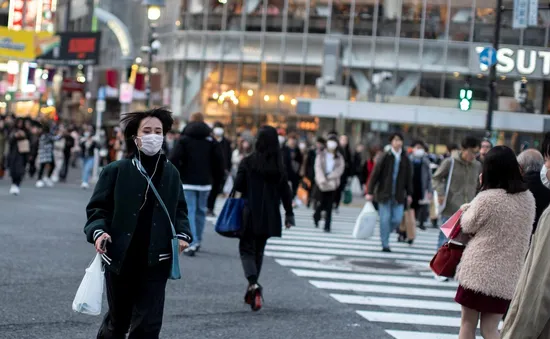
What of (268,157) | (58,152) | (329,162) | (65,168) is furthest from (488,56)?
(268,157)

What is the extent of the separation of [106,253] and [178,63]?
45.8 metres

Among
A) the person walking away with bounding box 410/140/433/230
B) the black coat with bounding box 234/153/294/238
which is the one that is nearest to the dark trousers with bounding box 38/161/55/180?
the person walking away with bounding box 410/140/433/230

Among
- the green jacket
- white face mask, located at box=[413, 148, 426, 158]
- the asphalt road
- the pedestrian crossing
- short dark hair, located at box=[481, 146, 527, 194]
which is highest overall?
short dark hair, located at box=[481, 146, 527, 194]

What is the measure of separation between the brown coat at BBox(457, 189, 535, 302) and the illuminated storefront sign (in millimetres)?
31062

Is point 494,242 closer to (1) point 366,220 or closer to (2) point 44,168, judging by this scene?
(1) point 366,220

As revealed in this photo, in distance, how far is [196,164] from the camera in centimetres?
1438

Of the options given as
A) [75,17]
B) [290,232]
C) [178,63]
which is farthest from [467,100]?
[75,17]

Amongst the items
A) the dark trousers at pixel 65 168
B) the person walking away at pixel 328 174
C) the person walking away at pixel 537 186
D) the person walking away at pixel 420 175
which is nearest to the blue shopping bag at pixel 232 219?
the person walking away at pixel 537 186

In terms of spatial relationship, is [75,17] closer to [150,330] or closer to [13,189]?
[13,189]

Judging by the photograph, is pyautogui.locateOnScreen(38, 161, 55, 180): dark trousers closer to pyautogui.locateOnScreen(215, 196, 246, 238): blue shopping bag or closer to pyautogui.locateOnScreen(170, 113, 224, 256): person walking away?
pyautogui.locateOnScreen(170, 113, 224, 256): person walking away

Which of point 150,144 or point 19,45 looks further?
point 19,45

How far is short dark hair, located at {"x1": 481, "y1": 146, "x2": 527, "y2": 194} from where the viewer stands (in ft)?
23.1

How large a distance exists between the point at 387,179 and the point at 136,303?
10.4 meters

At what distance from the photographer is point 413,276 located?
14203mm
